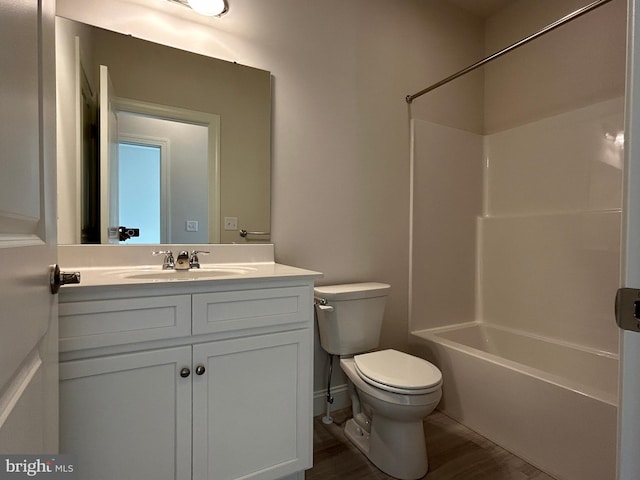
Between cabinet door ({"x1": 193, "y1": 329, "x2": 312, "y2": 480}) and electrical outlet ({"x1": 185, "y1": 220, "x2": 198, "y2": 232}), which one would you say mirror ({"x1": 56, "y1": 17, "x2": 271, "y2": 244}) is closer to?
electrical outlet ({"x1": 185, "y1": 220, "x2": 198, "y2": 232})

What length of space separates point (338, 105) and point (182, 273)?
1302 millimetres

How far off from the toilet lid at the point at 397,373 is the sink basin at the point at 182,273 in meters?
0.71

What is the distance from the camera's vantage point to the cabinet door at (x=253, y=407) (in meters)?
1.12

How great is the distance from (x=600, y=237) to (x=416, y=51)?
5.35ft

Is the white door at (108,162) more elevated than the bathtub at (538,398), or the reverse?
the white door at (108,162)

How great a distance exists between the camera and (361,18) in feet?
6.64

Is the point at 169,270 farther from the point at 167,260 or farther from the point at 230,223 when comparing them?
the point at 230,223

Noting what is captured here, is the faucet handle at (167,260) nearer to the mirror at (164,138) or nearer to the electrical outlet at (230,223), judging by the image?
the mirror at (164,138)

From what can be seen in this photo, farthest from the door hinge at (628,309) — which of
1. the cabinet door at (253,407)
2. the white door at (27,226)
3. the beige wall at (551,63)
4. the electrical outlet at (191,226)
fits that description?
the beige wall at (551,63)

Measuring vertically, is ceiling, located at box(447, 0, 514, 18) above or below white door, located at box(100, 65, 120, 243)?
above

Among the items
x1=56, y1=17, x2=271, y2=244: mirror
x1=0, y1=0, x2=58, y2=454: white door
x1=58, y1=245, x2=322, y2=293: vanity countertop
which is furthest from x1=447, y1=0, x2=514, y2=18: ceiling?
x1=0, y1=0, x2=58, y2=454: white door

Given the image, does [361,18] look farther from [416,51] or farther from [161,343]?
[161,343]

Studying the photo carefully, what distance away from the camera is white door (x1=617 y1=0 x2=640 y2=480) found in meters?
0.51

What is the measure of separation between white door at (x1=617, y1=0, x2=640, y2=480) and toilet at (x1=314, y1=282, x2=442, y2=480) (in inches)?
35.2
